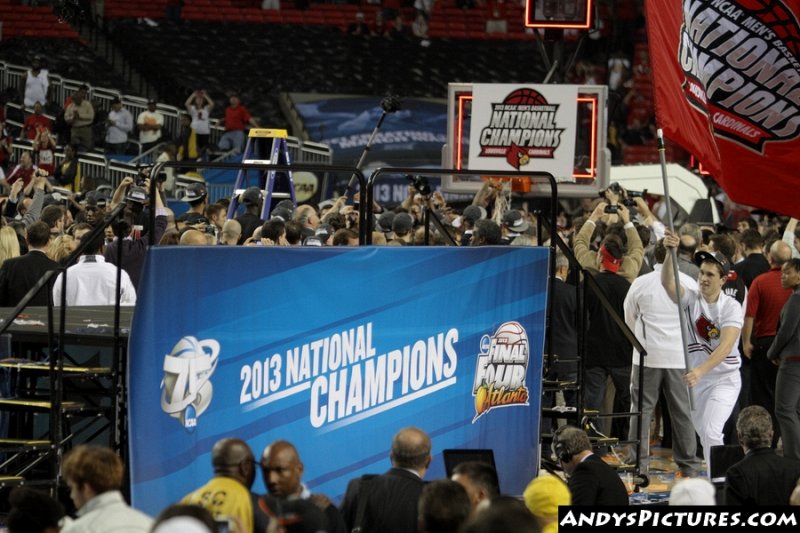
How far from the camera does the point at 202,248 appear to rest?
8.90 m

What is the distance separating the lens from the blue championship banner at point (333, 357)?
29.0 ft

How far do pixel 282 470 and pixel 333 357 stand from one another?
2167mm

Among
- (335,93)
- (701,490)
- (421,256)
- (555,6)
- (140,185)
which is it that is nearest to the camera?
(701,490)

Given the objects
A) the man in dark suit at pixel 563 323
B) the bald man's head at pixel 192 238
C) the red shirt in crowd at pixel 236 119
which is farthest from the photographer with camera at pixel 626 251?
the red shirt in crowd at pixel 236 119

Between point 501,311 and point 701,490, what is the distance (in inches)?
122

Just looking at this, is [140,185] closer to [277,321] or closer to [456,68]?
[277,321]

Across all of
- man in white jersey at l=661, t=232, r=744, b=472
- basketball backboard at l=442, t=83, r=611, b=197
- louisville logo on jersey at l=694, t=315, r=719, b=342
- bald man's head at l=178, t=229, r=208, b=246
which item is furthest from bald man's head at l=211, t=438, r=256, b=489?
basketball backboard at l=442, t=83, r=611, b=197

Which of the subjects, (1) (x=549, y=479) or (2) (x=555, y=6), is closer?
(1) (x=549, y=479)

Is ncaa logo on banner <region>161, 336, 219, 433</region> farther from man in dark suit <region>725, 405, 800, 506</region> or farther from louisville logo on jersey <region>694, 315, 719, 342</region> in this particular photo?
louisville logo on jersey <region>694, 315, 719, 342</region>

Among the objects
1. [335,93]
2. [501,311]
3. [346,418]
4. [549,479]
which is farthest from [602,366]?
[335,93]

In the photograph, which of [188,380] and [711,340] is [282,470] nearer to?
[188,380]

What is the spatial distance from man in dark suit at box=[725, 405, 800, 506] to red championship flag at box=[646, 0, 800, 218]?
150cm

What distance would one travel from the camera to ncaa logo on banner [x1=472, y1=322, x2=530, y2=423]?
31.7ft

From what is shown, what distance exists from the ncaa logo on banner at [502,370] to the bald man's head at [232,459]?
2777mm
